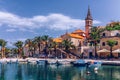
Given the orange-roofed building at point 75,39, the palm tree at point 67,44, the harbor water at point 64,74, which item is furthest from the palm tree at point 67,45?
the harbor water at point 64,74

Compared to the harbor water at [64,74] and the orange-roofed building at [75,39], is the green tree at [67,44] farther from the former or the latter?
the harbor water at [64,74]

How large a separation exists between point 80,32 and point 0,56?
42665 mm

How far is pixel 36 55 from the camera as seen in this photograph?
433 feet

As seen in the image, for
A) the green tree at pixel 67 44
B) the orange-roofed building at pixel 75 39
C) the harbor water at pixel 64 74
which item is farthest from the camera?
the orange-roofed building at pixel 75 39

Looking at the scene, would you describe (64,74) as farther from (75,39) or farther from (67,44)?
(75,39)

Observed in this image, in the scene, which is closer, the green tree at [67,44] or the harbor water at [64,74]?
the harbor water at [64,74]

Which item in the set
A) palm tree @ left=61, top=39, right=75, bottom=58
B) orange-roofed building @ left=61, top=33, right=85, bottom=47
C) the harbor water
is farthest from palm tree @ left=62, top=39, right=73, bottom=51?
the harbor water

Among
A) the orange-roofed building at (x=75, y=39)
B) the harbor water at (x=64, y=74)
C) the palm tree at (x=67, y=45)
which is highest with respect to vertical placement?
the orange-roofed building at (x=75, y=39)

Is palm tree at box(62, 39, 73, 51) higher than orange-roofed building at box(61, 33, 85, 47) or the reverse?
the reverse

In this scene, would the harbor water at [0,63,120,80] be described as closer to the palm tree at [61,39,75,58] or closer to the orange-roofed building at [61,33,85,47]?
the palm tree at [61,39,75,58]

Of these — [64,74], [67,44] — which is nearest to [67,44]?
[67,44]

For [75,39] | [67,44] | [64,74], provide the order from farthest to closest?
[75,39]
[67,44]
[64,74]

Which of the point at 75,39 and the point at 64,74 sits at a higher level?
the point at 75,39

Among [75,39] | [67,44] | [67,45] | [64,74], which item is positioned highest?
[75,39]
